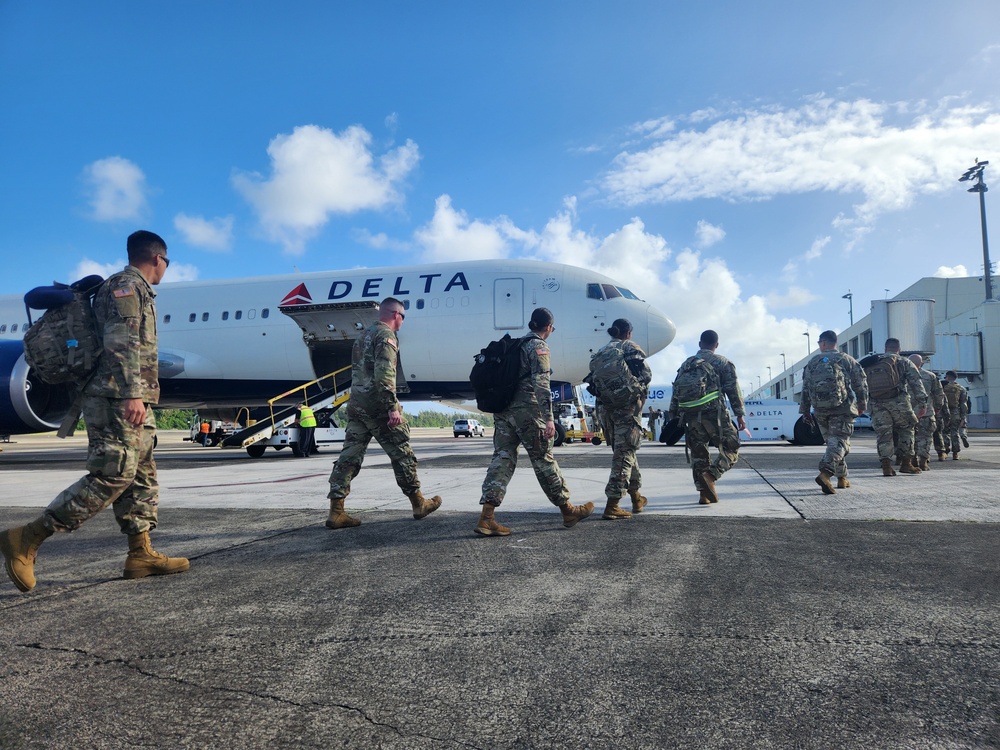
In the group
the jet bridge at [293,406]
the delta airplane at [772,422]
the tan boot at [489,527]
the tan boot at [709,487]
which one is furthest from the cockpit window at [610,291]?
the tan boot at [489,527]

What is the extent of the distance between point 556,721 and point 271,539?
123 inches

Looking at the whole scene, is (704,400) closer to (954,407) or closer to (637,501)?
(637,501)

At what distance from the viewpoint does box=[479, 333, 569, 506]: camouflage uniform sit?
185 inches

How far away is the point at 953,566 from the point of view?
11.0 ft

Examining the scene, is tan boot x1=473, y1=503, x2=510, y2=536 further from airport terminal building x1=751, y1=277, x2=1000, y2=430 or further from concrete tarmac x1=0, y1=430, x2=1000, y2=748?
airport terminal building x1=751, y1=277, x2=1000, y2=430

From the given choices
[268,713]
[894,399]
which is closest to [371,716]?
[268,713]

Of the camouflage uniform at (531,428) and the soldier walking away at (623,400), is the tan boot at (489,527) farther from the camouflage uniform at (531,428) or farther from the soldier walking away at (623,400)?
the soldier walking away at (623,400)

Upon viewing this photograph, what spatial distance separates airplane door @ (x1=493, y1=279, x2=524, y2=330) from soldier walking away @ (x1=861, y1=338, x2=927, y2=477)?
6719mm

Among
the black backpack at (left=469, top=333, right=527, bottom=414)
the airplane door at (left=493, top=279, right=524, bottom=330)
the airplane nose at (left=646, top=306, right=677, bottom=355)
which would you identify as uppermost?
the airplane door at (left=493, top=279, right=524, bottom=330)

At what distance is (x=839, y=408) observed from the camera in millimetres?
7164

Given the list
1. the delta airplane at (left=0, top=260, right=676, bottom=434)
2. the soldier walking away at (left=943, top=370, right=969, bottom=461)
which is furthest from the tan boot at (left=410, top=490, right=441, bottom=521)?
the soldier walking away at (left=943, top=370, right=969, bottom=461)

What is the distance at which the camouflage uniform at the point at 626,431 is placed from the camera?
5.25 meters

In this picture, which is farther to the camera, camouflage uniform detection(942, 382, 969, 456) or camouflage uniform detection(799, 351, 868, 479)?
camouflage uniform detection(942, 382, 969, 456)

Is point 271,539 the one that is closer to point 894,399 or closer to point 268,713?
point 268,713
